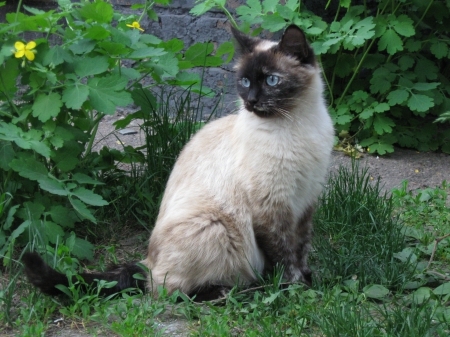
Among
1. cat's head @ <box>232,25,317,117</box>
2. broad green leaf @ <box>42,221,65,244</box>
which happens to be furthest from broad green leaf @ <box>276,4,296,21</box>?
broad green leaf @ <box>42,221,65,244</box>

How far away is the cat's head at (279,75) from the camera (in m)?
3.32

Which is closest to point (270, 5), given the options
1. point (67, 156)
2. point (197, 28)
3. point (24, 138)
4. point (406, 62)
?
point (197, 28)

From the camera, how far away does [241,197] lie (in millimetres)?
3352

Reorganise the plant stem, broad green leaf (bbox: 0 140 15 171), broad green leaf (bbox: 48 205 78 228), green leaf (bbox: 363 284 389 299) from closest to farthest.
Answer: green leaf (bbox: 363 284 389 299), broad green leaf (bbox: 0 140 15 171), broad green leaf (bbox: 48 205 78 228), the plant stem

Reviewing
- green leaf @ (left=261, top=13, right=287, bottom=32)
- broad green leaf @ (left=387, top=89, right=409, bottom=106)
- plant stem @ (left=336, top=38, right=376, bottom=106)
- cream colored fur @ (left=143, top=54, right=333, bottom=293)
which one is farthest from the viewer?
plant stem @ (left=336, top=38, right=376, bottom=106)

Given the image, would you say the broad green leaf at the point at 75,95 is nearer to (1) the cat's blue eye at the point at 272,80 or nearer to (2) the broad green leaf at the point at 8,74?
(2) the broad green leaf at the point at 8,74

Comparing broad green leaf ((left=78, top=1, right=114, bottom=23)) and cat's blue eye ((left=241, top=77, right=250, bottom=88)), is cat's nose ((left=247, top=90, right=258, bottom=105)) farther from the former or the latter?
broad green leaf ((left=78, top=1, right=114, bottom=23))

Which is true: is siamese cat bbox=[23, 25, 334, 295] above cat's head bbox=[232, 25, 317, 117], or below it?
below

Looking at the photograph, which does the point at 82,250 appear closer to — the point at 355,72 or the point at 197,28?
the point at 197,28

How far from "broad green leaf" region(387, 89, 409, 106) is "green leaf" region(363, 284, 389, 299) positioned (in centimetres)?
280

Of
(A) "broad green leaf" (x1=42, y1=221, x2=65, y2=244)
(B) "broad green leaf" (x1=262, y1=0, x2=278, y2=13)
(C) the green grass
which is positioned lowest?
(C) the green grass

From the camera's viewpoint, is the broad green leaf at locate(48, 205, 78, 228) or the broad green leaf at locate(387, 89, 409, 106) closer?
the broad green leaf at locate(48, 205, 78, 228)

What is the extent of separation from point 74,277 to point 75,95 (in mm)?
1031

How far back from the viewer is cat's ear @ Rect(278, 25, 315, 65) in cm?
327
